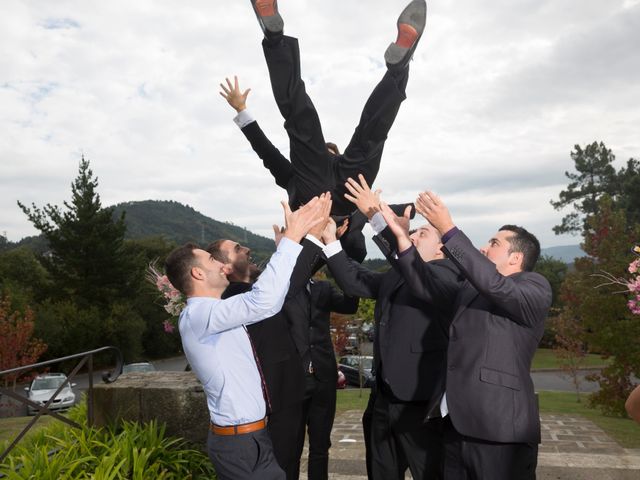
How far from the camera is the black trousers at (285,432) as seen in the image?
10.5 feet

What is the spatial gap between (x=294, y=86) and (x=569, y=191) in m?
44.7

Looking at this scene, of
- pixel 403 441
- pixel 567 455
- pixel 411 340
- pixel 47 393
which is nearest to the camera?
pixel 403 441

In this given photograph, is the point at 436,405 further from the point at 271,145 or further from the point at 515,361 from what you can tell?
the point at 271,145

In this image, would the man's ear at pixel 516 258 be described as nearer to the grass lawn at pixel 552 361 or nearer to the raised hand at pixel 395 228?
the raised hand at pixel 395 228

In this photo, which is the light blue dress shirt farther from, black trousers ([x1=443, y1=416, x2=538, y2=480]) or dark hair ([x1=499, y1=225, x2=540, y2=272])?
dark hair ([x1=499, y1=225, x2=540, y2=272])

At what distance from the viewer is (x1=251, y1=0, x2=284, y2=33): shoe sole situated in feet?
10.5

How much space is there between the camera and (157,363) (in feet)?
117

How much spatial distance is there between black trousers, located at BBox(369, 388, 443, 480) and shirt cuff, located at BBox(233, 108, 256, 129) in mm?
2064

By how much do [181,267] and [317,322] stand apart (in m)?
1.70

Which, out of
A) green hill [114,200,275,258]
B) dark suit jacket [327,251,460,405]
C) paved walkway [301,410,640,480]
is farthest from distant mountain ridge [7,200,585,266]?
dark suit jacket [327,251,460,405]

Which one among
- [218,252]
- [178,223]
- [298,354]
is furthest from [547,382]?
[178,223]

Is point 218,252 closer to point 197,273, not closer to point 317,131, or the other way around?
point 197,273

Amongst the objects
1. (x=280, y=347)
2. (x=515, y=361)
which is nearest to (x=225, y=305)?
(x=280, y=347)

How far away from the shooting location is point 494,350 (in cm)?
271
